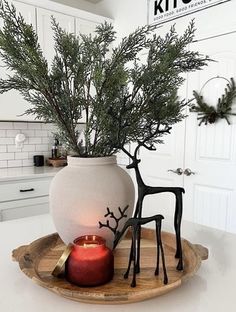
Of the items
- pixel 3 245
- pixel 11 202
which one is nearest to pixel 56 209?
pixel 3 245

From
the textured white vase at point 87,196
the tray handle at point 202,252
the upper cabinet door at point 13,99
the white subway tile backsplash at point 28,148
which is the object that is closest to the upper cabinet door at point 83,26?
the upper cabinet door at point 13,99

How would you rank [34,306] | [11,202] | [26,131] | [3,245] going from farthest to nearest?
[26,131]
[11,202]
[3,245]
[34,306]

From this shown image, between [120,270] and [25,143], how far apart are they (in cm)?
228

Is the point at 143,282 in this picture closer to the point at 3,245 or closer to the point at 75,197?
the point at 75,197

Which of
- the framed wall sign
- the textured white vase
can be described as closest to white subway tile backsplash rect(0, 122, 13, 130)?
the framed wall sign

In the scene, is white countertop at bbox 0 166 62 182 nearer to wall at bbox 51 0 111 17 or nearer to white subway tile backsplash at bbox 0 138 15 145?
white subway tile backsplash at bbox 0 138 15 145

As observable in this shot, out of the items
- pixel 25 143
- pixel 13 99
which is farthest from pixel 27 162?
pixel 13 99

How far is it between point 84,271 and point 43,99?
0.45 m

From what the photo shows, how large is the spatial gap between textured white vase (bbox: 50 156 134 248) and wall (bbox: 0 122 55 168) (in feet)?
6.22

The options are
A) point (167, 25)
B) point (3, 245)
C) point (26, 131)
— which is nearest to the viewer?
point (3, 245)

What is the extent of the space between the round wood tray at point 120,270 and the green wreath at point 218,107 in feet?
4.47

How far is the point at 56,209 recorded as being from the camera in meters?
0.76

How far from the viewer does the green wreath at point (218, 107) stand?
6.63 feet

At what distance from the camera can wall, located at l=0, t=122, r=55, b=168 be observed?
8.71 ft
